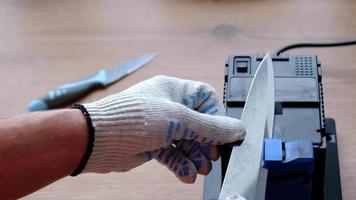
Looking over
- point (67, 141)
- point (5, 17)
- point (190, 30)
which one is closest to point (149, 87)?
point (67, 141)

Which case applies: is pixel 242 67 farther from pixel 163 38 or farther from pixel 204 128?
pixel 163 38

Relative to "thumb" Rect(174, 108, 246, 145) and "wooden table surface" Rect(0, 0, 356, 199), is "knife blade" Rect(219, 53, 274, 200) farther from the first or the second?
"wooden table surface" Rect(0, 0, 356, 199)

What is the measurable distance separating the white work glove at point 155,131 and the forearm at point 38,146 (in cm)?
2

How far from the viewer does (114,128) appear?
0.61m

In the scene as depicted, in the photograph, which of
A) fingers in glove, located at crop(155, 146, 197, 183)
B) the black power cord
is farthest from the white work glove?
the black power cord

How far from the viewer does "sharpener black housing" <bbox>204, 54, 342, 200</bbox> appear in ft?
2.01

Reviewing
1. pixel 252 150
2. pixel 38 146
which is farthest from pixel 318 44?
pixel 38 146

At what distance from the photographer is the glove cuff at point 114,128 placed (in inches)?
23.8

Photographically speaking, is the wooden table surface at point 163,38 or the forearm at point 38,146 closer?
the forearm at point 38,146

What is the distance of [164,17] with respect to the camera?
99cm

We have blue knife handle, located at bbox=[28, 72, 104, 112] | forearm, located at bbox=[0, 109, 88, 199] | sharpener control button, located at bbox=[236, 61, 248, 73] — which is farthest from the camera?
blue knife handle, located at bbox=[28, 72, 104, 112]

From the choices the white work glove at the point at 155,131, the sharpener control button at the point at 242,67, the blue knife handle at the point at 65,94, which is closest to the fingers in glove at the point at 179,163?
the white work glove at the point at 155,131

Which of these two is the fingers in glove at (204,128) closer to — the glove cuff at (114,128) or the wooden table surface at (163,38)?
the glove cuff at (114,128)

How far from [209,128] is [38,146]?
0.18 metres
